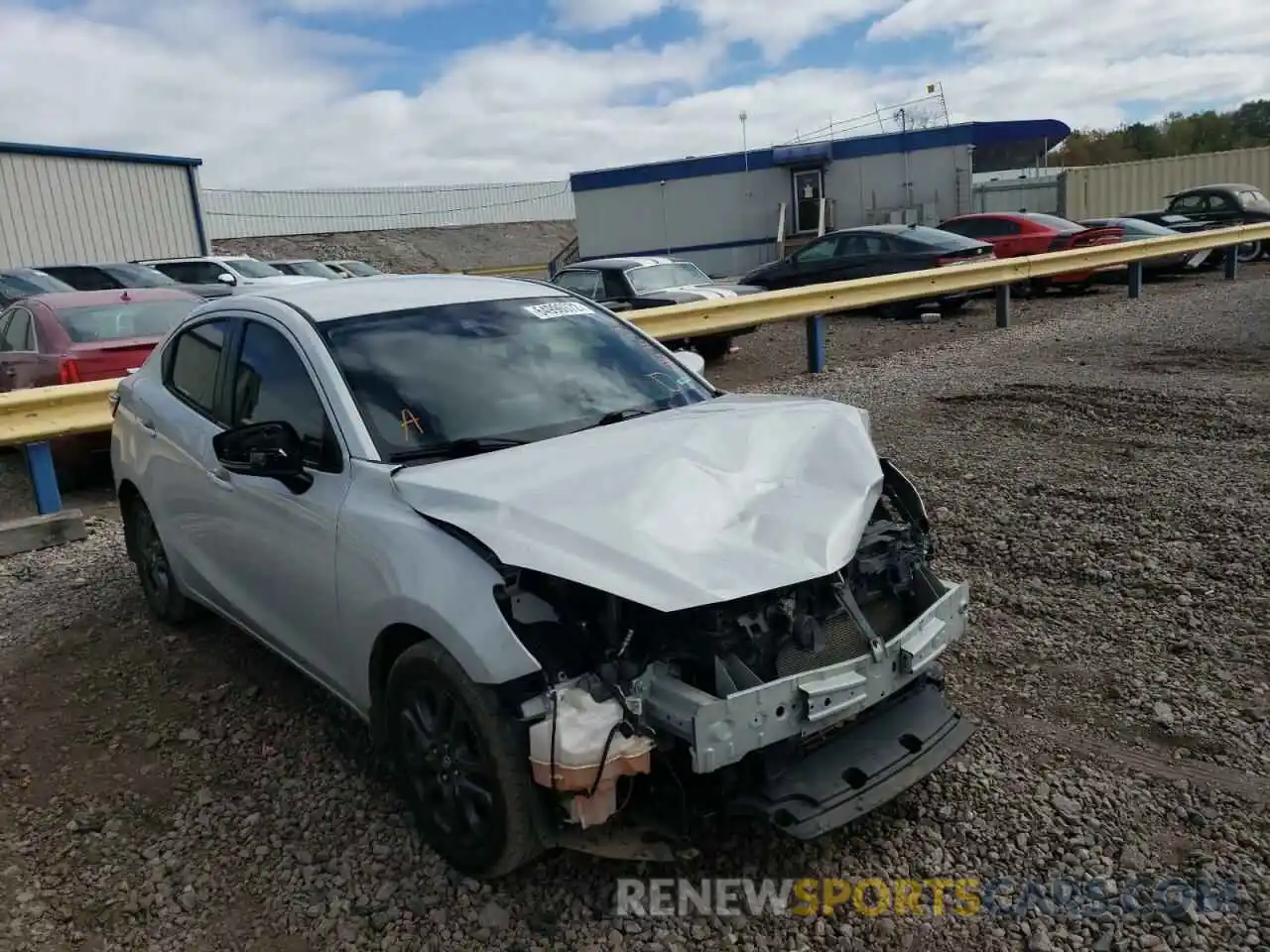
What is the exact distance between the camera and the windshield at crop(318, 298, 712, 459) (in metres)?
3.71

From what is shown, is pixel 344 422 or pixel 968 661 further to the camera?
pixel 968 661

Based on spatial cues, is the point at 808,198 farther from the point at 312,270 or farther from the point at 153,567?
the point at 153,567

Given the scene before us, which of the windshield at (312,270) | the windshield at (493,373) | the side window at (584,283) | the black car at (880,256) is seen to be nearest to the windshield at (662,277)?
the side window at (584,283)

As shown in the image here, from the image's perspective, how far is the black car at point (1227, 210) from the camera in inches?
855

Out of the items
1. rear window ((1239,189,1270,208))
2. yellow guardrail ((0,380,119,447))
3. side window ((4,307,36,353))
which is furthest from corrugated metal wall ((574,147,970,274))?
yellow guardrail ((0,380,119,447))

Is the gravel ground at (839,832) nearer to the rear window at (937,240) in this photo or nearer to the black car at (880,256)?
the black car at (880,256)

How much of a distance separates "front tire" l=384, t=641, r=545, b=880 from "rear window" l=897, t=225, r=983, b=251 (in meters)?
13.9

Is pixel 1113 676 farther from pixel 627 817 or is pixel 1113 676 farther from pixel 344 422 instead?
pixel 344 422

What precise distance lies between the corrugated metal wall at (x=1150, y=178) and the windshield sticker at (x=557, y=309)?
29.5 m

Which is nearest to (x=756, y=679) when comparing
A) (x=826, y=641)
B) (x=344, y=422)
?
(x=826, y=641)

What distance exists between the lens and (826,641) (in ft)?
10.2

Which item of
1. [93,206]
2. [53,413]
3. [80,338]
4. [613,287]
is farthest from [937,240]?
[93,206]

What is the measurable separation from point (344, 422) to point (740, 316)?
787 centimetres

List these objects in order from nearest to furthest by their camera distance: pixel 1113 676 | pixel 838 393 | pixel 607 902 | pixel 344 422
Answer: pixel 607 902 → pixel 344 422 → pixel 1113 676 → pixel 838 393
